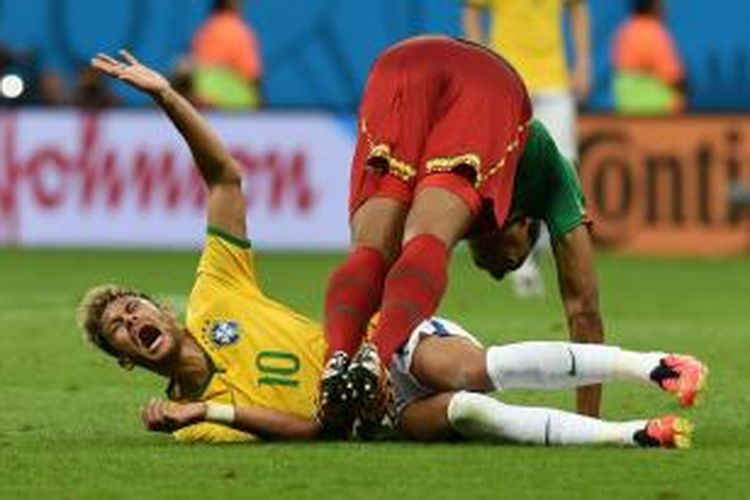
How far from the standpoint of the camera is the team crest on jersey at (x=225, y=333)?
906 cm

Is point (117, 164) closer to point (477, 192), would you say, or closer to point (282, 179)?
point (282, 179)

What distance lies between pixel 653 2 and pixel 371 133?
16.0 meters

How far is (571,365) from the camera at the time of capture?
8.70 m

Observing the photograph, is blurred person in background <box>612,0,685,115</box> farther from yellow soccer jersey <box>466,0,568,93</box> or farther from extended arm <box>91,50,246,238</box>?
extended arm <box>91,50,246,238</box>

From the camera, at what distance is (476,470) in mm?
8250

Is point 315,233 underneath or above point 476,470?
underneath

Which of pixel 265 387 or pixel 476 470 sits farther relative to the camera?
pixel 265 387

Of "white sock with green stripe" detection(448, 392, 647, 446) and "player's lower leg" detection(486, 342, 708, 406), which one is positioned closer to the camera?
"player's lower leg" detection(486, 342, 708, 406)

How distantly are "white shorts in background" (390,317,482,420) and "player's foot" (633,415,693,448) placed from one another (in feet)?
2.35

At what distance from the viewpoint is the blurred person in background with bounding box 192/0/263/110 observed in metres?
25.0

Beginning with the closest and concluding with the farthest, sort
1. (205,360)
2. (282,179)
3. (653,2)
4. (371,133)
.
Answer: (205,360) < (371,133) < (282,179) < (653,2)

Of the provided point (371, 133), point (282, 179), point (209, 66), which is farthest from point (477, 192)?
point (209, 66)


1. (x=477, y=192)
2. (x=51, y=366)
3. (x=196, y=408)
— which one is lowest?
(x=51, y=366)

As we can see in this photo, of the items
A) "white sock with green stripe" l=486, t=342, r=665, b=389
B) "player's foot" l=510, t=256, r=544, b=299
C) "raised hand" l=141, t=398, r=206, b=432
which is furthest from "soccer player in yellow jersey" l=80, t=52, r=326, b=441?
"player's foot" l=510, t=256, r=544, b=299
